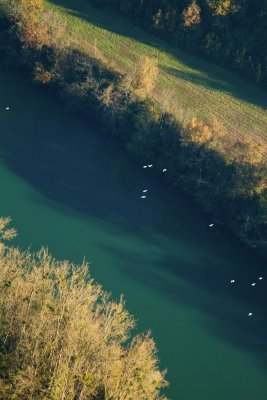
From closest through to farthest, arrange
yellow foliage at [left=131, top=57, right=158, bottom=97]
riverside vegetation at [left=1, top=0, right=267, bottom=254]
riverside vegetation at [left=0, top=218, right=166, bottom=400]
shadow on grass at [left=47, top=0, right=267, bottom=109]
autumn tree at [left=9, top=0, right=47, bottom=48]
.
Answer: riverside vegetation at [left=0, top=218, right=166, bottom=400]
riverside vegetation at [left=1, top=0, right=267, bottom=254]
yellow foliage at [left=131, top=57, right=158, bottom=97]
autumn tree at [left=9, top=0, right=47, bottom=48]
shadow on grass at [left=47, top=0, right=267, bottom=109]

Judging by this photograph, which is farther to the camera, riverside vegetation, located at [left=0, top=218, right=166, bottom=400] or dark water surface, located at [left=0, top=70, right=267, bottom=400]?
dark water surface, located at [left=0, top=70, right=267, bottom=400]

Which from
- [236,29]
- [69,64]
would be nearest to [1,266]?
[69,64]

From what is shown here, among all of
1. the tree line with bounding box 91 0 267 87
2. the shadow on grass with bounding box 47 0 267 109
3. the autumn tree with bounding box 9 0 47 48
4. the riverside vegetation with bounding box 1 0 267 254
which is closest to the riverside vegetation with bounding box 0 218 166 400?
the riverside vegetation with bounding box 1 0 267 254

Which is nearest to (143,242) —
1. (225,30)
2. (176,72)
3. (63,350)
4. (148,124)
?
(148,124)

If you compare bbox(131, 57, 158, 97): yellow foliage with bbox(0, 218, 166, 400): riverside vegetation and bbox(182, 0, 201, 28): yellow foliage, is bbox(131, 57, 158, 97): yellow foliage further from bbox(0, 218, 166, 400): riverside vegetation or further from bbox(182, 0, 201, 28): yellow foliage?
bbox(0, 218, 166, 400): riverside vegetation

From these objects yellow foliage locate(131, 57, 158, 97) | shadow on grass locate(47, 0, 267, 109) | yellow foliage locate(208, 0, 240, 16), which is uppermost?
yellow foliage locate(208, 0, 240, 16)
